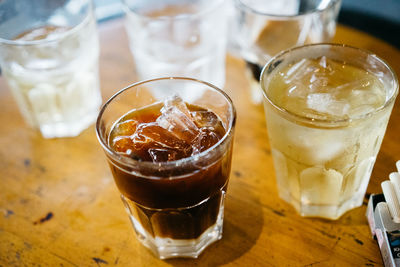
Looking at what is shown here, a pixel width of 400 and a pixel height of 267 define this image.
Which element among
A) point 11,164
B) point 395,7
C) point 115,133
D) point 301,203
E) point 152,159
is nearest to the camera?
point 152,159

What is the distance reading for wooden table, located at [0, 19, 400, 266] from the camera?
0.98m

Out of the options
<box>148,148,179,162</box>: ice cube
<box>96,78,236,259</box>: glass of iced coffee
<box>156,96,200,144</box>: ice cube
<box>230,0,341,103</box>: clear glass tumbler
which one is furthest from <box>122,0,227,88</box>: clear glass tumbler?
<box>148,148,179,162</box>: ice cube

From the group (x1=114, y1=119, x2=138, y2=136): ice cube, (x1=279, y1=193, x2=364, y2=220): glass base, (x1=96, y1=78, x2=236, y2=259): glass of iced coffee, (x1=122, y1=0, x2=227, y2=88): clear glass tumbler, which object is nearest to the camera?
(x1=96, y1=78, x2=236, y2=259): glass of iced coffee

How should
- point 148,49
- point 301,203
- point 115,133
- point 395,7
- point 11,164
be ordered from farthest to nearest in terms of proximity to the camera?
point 395,7 → point 148,49 → point 11,164 → point 301,203 → point 115,133

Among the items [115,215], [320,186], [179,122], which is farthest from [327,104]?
[115,215]

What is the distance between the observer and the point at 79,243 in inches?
40.6

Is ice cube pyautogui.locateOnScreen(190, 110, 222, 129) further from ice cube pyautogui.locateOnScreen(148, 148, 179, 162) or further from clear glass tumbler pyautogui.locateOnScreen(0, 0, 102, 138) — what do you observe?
clear glass tumbler pyautogui.locateOnScreen(0, 0, 102, 138)

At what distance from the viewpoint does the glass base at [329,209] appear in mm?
1046

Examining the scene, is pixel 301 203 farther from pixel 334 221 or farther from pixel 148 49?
pixel 148 49

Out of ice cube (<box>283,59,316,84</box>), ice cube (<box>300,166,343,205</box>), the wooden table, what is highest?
ice cube (<box>283,59,316,84</box>)

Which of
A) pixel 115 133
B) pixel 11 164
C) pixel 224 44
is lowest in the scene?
pixel 11 164

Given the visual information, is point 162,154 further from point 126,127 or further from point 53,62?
point 53,62

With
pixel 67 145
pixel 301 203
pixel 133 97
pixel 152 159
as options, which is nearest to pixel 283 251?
pixel 301 203

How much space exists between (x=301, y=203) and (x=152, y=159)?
16.3 inches
